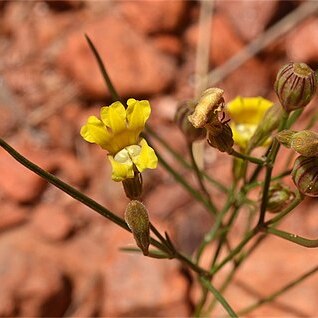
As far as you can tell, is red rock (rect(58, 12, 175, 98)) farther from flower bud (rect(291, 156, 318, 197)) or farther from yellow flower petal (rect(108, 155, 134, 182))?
flower bud (rect(291, 156, 318, 197))

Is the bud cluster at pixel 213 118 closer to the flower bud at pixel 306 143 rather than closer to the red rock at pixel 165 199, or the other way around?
the flower bud at pixel 306 143

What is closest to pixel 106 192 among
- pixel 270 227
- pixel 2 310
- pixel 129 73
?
pixel 129 73

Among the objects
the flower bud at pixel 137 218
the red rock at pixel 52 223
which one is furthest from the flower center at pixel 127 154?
the red rock at pixel 52 223

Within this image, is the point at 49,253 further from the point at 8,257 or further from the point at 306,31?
the point at 306,31

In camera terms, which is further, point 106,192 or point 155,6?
point 155,6

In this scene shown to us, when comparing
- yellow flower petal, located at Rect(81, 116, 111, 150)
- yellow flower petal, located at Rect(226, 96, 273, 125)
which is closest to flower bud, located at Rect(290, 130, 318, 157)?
yellow flower petal, located at Rect(81, 116, 111, 150)

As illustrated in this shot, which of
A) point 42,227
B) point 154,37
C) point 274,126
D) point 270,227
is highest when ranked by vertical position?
point 154,37
